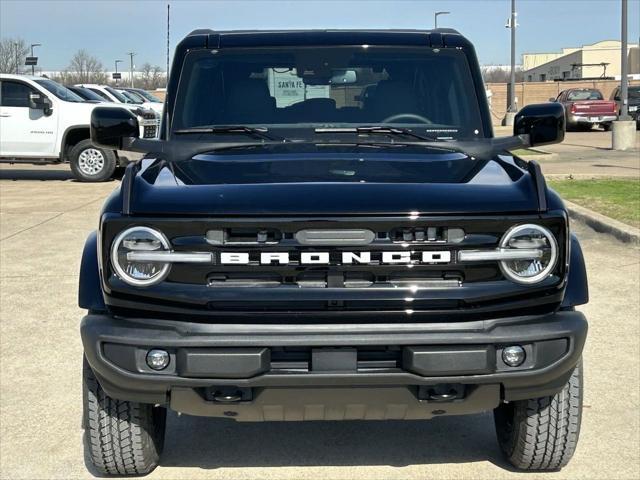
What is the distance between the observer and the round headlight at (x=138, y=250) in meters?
3.16

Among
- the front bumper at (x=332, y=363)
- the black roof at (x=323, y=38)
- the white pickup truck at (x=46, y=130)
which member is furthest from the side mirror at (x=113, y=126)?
the white pickup truck at (x=46, y=130)

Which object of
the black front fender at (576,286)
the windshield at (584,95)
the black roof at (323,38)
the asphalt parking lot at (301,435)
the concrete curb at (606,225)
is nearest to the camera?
the black front fender at (576,286)

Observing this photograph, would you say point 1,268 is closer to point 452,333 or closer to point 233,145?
point 233,145

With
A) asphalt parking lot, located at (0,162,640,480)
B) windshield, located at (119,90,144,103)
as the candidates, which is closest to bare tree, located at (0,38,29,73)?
windshield, located at (119,90,144,103)

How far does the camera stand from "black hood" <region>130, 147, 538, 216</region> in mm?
3160

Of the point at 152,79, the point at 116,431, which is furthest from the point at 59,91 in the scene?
the point at 152,79

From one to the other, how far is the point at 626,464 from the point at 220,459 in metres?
1.80

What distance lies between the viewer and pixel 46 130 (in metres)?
16.5

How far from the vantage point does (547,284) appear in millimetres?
3186

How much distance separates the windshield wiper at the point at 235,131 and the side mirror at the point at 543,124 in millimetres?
1204

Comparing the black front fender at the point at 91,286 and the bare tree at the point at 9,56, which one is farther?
the bare tree at the point at 9,56

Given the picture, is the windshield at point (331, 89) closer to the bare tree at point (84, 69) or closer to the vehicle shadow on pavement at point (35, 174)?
the vehicle shadow on pavement at point (35, 174)

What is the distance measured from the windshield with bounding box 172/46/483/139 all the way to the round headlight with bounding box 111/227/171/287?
50.6 inches

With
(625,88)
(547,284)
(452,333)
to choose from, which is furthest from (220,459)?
(625,88)
